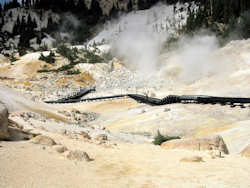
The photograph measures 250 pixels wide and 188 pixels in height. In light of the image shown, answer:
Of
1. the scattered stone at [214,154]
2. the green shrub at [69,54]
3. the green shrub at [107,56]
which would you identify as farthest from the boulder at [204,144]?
the green shrub at [107,56]

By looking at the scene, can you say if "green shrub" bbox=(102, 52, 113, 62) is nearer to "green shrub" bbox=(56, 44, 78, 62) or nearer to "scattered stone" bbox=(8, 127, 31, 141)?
"green shrub" bbox=(56, 44, 78, 62)

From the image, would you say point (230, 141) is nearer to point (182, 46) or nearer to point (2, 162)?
point (2, 162)

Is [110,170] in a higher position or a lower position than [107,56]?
lower

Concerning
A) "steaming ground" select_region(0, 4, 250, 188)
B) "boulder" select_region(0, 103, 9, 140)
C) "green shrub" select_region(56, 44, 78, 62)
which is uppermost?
"green shrub" select_region(56, 44, 78, 62)

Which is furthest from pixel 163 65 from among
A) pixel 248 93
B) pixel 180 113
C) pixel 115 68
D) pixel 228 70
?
pixel 180 113

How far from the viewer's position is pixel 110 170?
9.21 m

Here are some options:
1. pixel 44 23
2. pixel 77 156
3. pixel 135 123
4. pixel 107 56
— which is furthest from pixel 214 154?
pixel 44 23

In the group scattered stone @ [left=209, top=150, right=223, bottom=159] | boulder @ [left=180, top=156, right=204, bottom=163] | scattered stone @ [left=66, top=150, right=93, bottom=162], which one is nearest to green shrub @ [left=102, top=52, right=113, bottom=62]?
scattered stone @ [left=209, top=150, right=223, bottom=159]

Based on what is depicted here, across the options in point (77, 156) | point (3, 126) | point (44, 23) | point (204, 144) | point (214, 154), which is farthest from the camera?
point (44, 23)

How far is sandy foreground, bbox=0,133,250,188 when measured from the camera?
23.4 ft

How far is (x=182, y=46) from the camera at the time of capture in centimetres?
8419

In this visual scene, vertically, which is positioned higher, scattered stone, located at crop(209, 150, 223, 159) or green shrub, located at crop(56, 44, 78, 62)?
green shrub, located at crop(56, 44, 78, 62)

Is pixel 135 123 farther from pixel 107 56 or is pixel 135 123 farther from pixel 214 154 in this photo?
pixel 107 56

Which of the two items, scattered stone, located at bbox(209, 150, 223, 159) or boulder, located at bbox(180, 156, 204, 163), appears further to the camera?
scattered stone, located at bbox(209, 150, 223, 159)
